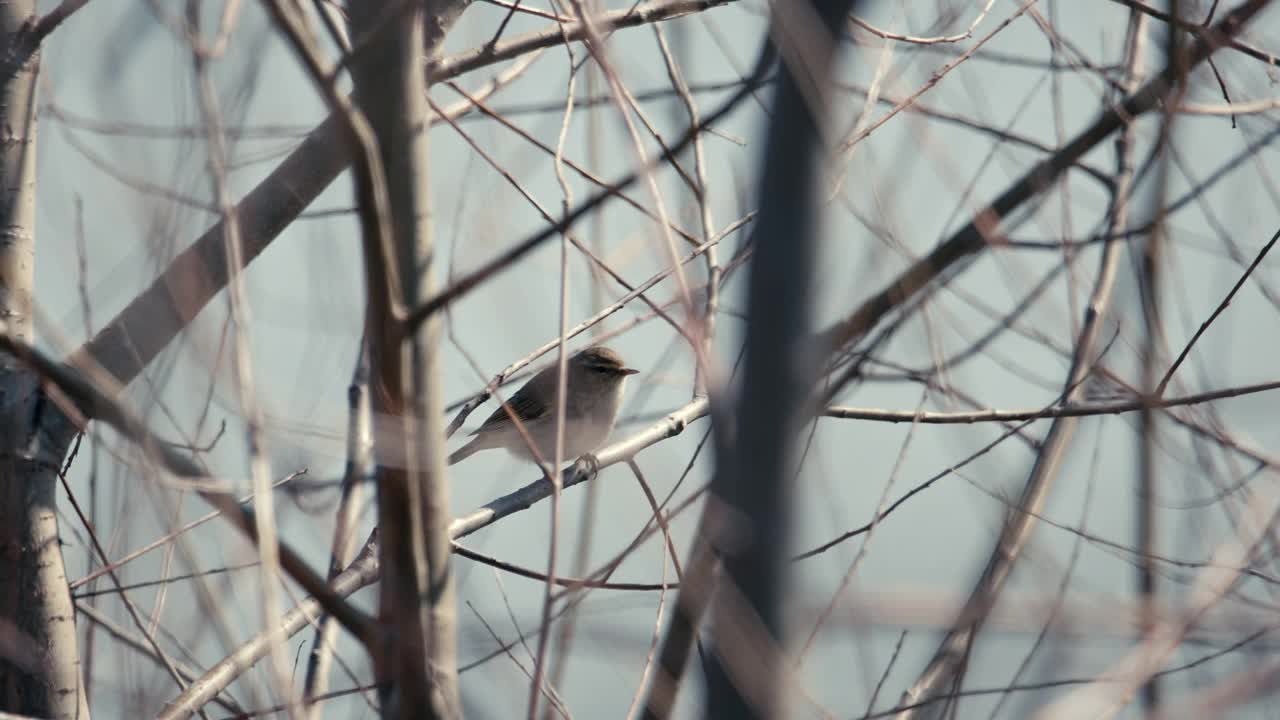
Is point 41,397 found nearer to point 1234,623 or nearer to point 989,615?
point 989,615

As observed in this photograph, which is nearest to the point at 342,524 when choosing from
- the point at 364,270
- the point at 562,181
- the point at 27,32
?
the point at 27,32

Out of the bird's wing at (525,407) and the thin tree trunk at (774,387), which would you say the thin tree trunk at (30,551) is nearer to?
the thin tree trunk at (774,387)

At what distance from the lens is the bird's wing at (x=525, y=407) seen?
335 inches

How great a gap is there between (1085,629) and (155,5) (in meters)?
2.00

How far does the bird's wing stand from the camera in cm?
851

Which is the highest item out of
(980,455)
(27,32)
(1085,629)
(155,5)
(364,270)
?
(27,32)

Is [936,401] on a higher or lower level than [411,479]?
higher

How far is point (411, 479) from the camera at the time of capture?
1.81 meters

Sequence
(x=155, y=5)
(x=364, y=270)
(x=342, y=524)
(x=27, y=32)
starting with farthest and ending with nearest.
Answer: (x=342, y=524) → (x=27, y=32) → (x=155, y=5) → (x=364, y=270)

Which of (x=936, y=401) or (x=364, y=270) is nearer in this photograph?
(x=364, y=270)

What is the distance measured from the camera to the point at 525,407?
348 inches

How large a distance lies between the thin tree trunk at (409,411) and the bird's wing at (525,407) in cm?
628

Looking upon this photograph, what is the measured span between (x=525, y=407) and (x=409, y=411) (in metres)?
6.99

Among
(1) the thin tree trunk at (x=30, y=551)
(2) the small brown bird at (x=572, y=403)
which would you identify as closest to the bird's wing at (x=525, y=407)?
(2) the small brown bird at (x=572, y=403)
